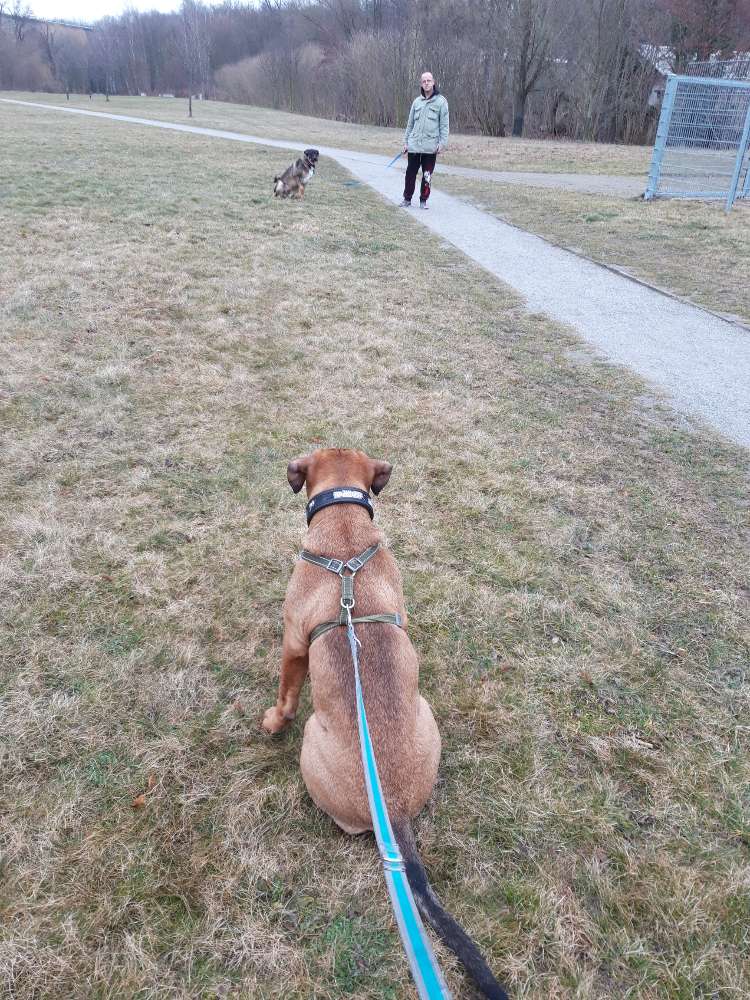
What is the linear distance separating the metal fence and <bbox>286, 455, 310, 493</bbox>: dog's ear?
14.1 metres

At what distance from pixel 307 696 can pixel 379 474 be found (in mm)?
995

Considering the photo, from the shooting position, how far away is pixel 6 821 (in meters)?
1.96

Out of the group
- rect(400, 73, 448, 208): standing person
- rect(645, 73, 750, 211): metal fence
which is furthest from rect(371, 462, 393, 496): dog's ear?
rect(645, 73, 750, 211): metal fence

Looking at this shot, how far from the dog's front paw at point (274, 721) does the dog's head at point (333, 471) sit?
2.93ft

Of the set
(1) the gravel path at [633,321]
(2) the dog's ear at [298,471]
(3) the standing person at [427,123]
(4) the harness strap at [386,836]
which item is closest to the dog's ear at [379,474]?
(2) the dog's ear at [298,471]

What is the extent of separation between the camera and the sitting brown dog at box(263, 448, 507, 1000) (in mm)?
1705

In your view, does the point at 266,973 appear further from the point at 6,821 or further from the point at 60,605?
the point at 60,605

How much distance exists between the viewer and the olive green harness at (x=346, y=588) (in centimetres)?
200

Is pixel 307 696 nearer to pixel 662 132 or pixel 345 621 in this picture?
pixel 345 621

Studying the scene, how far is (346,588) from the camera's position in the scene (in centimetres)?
203

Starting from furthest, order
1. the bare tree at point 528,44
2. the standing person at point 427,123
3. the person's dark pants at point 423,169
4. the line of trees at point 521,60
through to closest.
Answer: the bare tree at point 528,44
the line of trees at point 521,60
the person's dark pants at point 423,169
the standing person at point 427,123

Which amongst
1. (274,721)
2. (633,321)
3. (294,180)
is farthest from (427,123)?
(274,721)

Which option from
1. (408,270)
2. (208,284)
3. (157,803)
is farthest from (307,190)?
(157,803)

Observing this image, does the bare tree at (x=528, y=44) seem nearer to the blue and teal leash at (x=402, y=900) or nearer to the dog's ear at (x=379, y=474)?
the dog's ear at (x=379, y=474)
